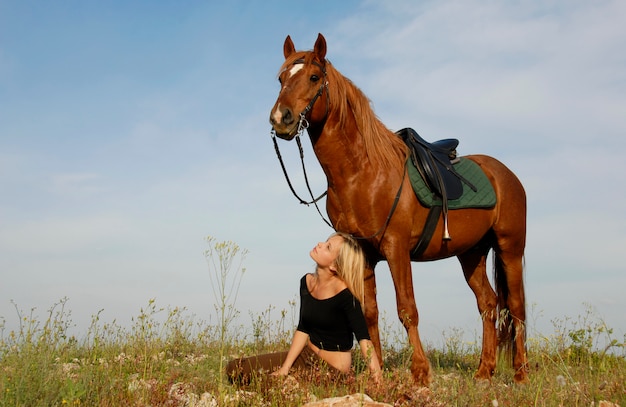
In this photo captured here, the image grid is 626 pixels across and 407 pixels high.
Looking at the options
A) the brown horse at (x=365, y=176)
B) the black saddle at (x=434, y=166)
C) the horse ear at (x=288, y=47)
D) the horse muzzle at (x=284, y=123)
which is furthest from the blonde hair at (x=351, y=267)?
the horse ear at (x=288, y=47)

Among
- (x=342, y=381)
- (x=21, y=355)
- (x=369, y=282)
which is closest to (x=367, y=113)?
(x=369, y=282)

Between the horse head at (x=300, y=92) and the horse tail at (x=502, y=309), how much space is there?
3.60 m

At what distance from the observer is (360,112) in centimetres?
620

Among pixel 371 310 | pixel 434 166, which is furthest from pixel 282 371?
pixel 434 166

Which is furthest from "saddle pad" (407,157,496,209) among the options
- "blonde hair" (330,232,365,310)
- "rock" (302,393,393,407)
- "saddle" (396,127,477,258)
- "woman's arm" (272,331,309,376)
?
"rock" (302,393,393,407)

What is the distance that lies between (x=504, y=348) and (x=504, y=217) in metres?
1.76

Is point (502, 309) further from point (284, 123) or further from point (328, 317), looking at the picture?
point (284, 123)

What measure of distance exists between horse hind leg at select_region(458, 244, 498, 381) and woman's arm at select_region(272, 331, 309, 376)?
9.52 feet

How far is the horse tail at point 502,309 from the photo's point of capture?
764 cm

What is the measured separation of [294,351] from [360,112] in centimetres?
260

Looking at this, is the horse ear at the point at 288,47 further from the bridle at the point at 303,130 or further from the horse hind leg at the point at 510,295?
the horse hind leg at the point at 510,295

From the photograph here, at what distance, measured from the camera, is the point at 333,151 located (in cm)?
601

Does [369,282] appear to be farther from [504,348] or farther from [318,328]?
[504,348]

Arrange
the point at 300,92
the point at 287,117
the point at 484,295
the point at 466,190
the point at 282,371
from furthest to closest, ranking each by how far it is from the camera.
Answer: the point at 484,295, the point at 466,190, the point at 300,92, the point at 287,117, the point at 282,371
